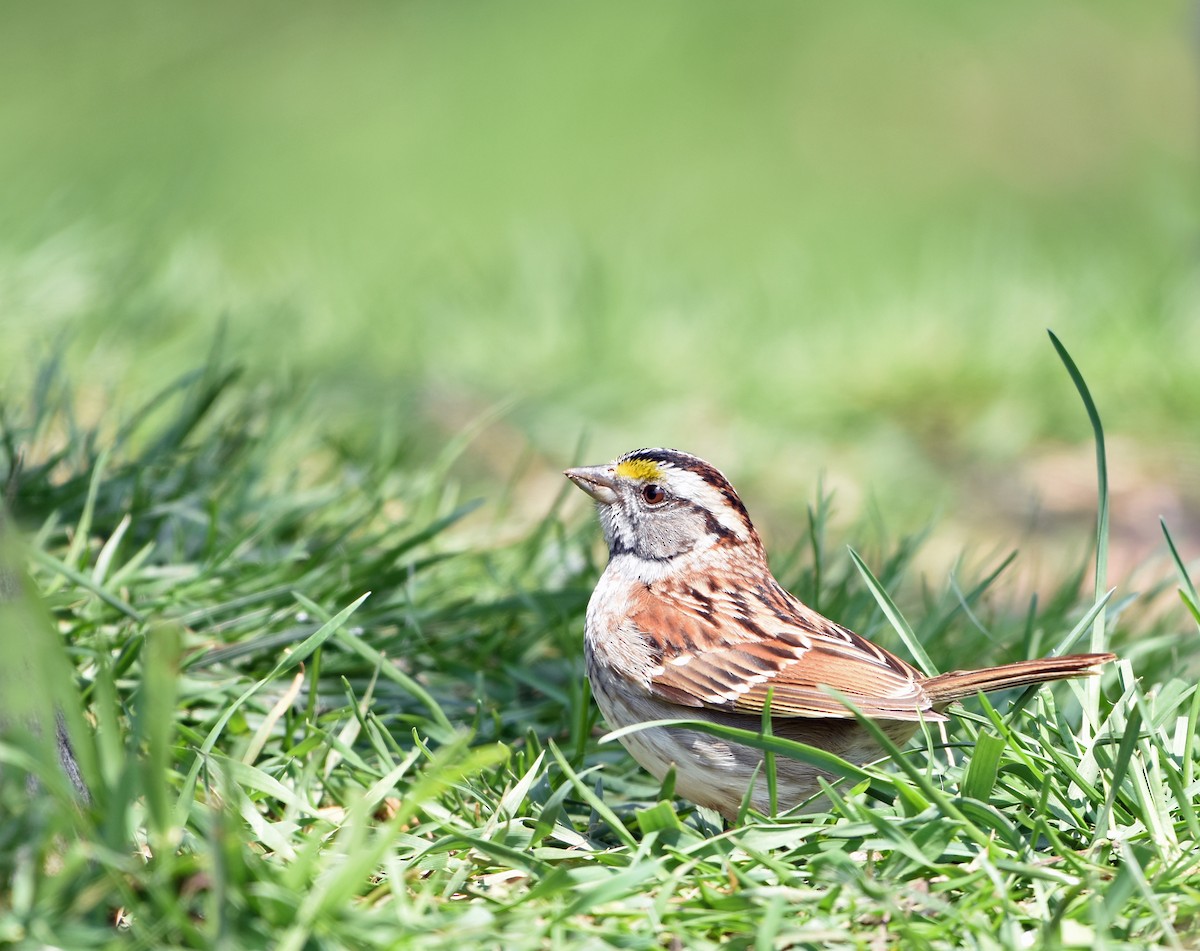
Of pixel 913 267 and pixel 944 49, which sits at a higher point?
pixel 944 49

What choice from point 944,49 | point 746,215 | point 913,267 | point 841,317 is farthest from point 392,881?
point 944,49

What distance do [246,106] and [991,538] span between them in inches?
454

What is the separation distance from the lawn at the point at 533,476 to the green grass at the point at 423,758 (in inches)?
0.5

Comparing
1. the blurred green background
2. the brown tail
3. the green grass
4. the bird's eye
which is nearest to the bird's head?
the bird's eye

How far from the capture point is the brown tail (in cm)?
279

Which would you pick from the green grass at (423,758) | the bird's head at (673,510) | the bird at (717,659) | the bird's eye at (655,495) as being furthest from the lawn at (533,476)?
the bird's eye at (655,495)

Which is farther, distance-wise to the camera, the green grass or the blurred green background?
the blurred green background

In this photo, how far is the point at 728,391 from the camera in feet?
22.9

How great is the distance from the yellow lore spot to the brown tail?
1.15 meters

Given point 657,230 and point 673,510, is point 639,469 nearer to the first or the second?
point 673,510

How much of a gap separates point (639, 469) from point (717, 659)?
0.77 m

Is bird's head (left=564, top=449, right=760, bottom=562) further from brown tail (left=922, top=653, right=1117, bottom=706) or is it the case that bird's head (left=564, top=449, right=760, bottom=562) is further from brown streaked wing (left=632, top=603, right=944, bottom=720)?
brown tail (left=922, top=653, right=1117, bottom=706)

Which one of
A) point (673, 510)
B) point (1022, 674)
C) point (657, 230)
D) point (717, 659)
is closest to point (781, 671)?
point (717, 659)

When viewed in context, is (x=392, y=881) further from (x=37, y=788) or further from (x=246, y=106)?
(x=246, y=106)
